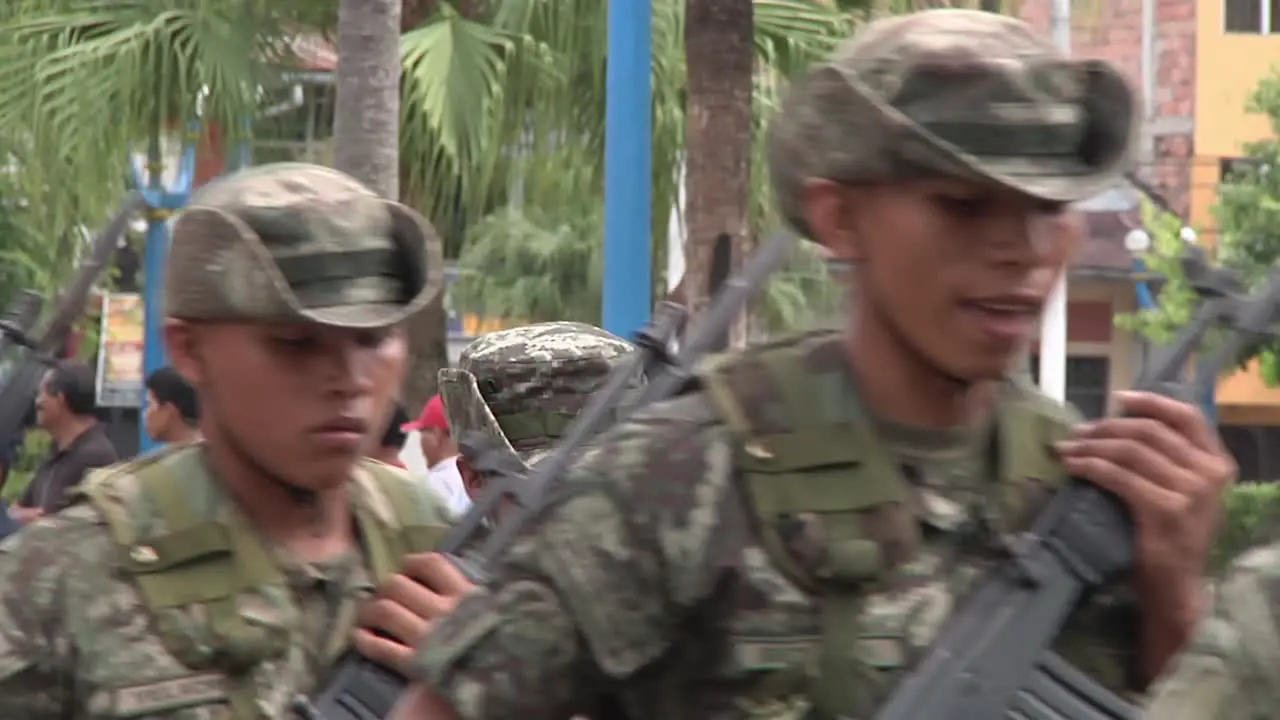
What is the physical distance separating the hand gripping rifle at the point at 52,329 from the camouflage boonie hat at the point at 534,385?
0.65 metres

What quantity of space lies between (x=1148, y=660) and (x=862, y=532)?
12.2 inches

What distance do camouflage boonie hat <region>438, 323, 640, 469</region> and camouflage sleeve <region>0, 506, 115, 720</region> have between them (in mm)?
1303

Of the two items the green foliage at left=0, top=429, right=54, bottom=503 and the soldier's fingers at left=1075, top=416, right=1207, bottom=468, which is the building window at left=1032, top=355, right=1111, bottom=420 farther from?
the soldier's fingers at left=1075, top=416, right=1207, bottom=468

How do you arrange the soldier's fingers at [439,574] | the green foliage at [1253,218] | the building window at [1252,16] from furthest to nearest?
the building window at [1252,16], the green foliage at [1253,218], the soldier's fingers at [439,574]

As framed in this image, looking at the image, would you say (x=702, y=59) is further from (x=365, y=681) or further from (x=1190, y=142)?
→ (x=1190, y=142)

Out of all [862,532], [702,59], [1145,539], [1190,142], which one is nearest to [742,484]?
[862,532]

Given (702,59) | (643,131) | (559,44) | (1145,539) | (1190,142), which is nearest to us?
(1145,539)

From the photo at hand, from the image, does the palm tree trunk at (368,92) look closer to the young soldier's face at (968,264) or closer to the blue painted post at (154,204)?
the blue painted post at (154,204)

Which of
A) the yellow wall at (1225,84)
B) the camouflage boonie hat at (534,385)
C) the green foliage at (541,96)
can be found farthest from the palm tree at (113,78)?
the yellow wall at (1225,84)

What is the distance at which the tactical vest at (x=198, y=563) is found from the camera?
346cm

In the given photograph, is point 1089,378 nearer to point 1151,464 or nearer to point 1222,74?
point 1222,74

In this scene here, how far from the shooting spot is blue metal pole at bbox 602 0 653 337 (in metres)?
9.98

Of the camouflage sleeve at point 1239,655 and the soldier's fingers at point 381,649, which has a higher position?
the camouflage sleeve at point 1239,655

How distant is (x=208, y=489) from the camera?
3568mm
